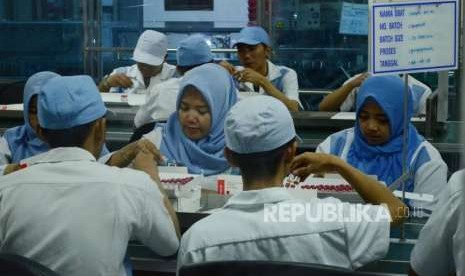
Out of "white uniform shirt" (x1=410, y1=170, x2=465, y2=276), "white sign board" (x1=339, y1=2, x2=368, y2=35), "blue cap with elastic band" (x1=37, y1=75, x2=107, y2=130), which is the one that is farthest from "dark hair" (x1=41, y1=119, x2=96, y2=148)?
"white sign board" (x1=339, y1=2, x2=368, y2=35)

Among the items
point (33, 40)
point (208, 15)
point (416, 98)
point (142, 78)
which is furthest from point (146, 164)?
point (33, 40)

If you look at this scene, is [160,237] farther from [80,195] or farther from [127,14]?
[127,14]

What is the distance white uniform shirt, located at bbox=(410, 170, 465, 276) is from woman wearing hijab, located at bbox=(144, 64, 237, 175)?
1332 millimetres

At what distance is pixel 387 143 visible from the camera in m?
2.73

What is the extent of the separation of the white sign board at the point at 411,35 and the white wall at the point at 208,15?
155 inches

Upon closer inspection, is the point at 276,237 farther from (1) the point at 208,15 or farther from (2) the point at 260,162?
(1) the point at 208,15

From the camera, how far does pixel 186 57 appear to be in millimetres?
4195

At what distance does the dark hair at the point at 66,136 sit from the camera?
1933 millimetres

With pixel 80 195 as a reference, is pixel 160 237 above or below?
below

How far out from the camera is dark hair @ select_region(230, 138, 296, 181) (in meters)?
1.76

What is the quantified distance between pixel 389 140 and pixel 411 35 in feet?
1.77

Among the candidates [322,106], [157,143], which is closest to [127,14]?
[322,106]

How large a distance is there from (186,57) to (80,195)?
2.51m

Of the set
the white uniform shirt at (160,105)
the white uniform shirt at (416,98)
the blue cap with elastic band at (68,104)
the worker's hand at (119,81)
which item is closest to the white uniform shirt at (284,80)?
the white uniform shirt at (416,98)
